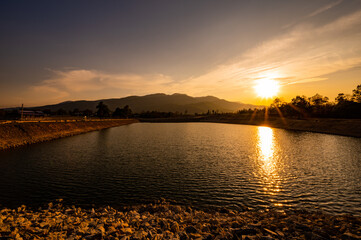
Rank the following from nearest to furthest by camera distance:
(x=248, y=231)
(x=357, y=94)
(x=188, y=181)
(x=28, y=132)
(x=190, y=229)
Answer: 1. (x=248, y=231)
2. (x=190, y=229)
3. (x=188, y=181)
4. (x=28, y=132)
5. (x=357, y=94)

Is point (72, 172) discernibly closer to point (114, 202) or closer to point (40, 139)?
point (114, 202)

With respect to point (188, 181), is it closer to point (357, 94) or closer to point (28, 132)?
point (28, 132)

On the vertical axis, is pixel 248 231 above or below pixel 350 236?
below

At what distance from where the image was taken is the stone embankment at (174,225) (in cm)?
1064

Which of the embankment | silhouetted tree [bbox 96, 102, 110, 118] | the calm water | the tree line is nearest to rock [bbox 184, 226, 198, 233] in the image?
the calm water

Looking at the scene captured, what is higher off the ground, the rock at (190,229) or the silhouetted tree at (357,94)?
the silhouetted tree at (357,94)

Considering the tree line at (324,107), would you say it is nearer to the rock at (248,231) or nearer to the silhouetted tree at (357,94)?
the silhouetted tree at (357,94)

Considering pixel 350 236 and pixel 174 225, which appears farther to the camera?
pixel 174 225

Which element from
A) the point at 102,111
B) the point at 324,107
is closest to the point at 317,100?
the point at 324,107

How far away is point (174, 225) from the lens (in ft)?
39.3

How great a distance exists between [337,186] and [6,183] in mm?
41589

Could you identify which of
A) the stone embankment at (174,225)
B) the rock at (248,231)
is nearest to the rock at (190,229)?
the stone embankment at (174,225)

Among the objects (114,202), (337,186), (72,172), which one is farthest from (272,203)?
(72,172)

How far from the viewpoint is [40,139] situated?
174ft
